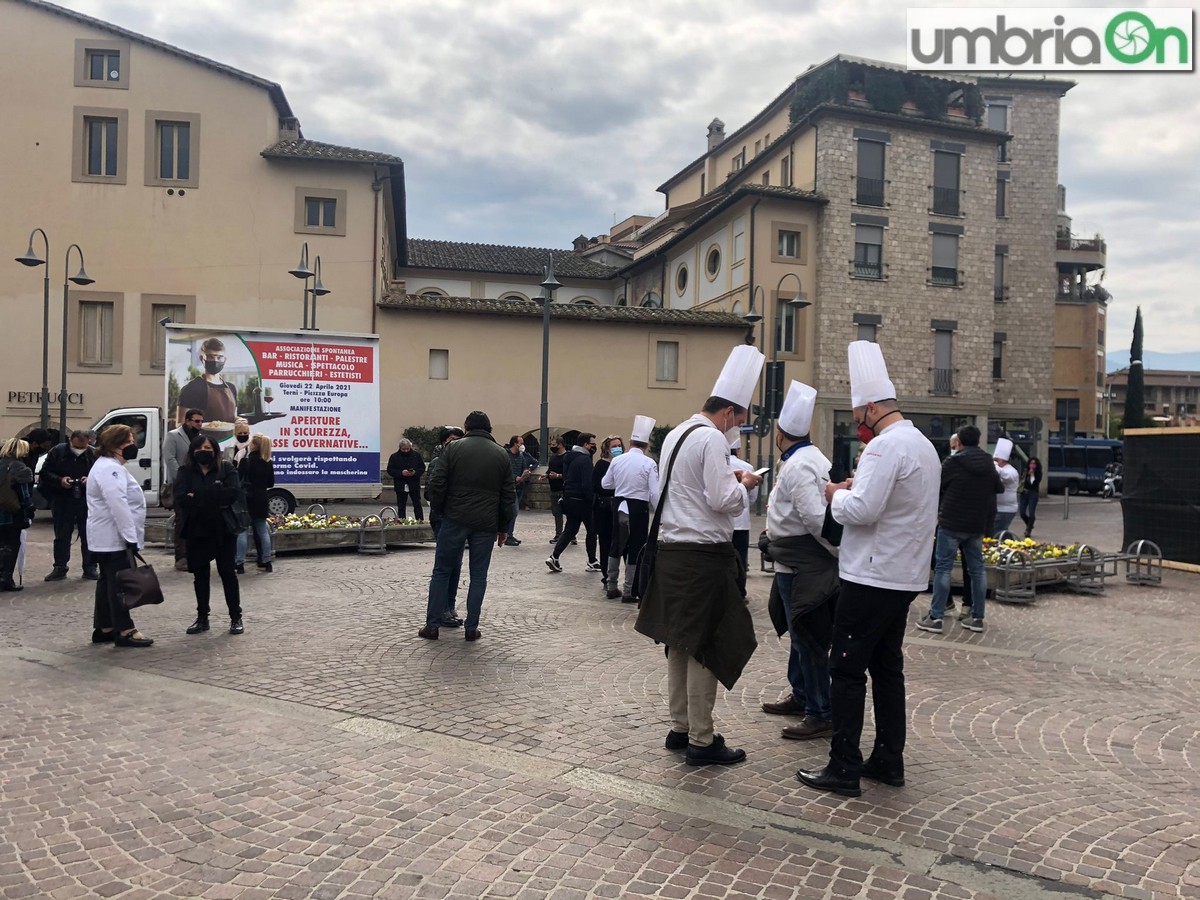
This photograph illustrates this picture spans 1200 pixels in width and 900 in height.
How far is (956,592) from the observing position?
10.3 m

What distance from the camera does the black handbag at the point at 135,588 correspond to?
6.97 metres

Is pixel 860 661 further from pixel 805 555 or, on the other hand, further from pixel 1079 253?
pixel 1079 253

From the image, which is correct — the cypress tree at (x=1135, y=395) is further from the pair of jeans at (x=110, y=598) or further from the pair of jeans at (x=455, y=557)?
the pair of jeans at (x=110, y=598)

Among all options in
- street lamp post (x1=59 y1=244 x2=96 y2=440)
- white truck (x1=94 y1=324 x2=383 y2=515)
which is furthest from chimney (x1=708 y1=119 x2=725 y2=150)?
white truck (x1=94 y1=324 x2=383 y2=515)

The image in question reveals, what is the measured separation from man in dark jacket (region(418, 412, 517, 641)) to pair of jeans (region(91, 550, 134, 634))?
235cm

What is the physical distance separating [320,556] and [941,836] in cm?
1042

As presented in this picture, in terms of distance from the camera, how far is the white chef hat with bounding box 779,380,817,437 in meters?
5.26

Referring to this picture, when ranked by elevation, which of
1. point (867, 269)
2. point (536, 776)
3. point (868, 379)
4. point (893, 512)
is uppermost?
point (867, 269)

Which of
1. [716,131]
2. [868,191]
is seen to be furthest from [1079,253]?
[868,191]

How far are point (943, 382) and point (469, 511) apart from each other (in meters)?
31.9

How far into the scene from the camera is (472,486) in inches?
295

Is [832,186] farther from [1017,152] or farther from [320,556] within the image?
[320,556]

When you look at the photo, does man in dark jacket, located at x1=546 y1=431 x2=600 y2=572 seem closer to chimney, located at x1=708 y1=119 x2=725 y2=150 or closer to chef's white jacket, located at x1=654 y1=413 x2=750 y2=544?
chef's white jacket, located at x1=654 y1=413 x2=750 y2=544

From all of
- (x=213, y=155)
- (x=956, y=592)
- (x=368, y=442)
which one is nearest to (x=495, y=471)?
(x=956, y=592)
